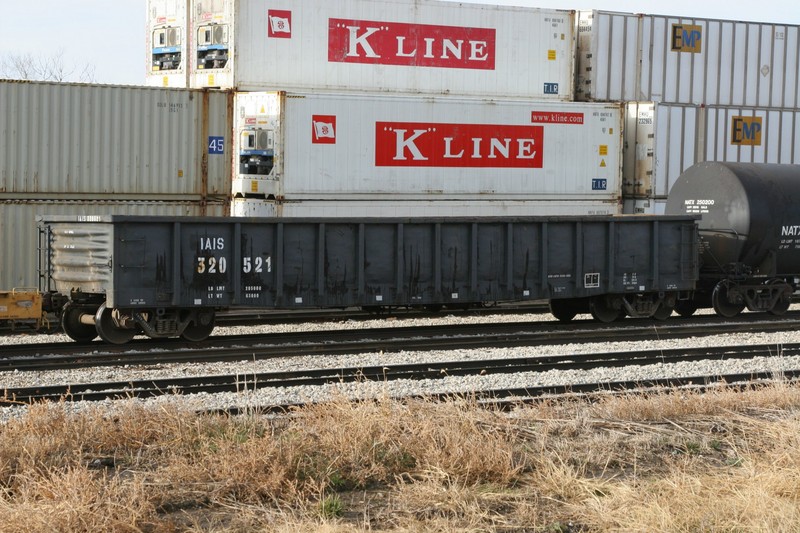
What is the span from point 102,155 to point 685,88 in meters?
13.8

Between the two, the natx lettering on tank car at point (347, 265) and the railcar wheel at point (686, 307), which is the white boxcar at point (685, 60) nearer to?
the railcar wheel at point (686, 307)

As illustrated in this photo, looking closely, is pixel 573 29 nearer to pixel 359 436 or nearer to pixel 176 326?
pixel 176 326

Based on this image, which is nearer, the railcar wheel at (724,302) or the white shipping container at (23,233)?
the white shipping container at (23,233)

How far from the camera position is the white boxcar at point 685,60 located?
24.0 meters

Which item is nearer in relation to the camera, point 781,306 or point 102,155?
point 102,155

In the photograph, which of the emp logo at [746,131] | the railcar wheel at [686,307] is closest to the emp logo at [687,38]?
the emp logo at [746,131]

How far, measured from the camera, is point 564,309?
20.0 meters

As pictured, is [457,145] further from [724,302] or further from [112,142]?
[112,142]

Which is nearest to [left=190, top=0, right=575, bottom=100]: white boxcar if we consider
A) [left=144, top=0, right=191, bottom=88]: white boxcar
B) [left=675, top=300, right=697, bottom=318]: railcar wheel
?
[left=144, top=0, right=191, bottom=88]: white boxcar

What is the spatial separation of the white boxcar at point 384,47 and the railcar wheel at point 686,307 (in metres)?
5.61

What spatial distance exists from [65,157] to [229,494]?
14278mm

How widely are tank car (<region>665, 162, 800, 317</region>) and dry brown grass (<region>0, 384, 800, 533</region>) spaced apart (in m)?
10.8

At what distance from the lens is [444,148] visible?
72.2ft

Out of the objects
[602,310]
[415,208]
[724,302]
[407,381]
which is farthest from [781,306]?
[407,381]
